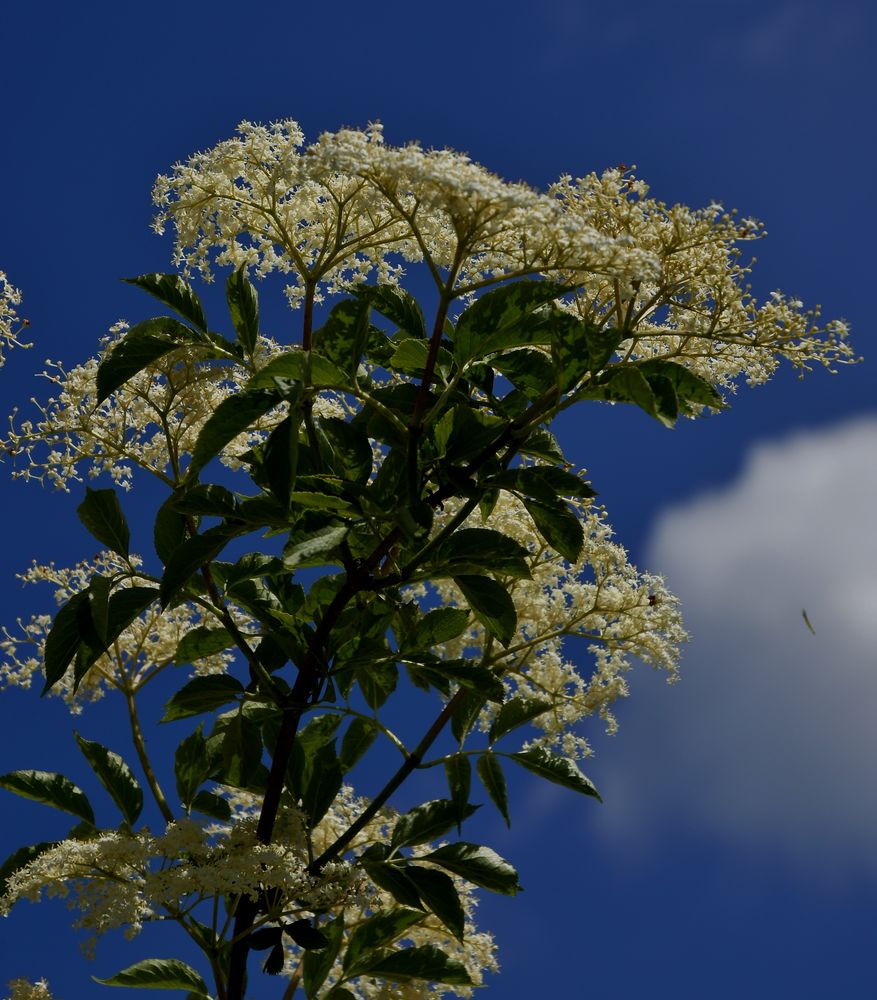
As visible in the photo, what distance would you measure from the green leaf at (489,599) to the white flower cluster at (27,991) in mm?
1598

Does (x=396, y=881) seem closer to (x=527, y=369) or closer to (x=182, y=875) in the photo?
(x=182, y=875)

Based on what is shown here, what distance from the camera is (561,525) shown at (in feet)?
9.98

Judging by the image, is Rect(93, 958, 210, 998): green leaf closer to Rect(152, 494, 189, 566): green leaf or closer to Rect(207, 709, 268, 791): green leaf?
Rect(207, 709, 268, 791): green leaf

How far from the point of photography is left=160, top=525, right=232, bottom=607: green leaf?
2.88 m

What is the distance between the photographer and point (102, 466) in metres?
3.80

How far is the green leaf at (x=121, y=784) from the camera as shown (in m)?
3.47

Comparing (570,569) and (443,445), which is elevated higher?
(570,569)

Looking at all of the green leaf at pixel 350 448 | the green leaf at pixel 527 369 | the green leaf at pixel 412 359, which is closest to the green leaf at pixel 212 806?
the green leaf at pixel 350 448

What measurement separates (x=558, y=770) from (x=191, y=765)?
3.32 feet

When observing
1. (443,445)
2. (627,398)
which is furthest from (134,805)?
(627,398)

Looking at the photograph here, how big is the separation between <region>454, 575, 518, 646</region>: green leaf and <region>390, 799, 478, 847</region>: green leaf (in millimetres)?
694

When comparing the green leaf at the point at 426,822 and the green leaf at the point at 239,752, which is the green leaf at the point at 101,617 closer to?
the green leaf at the point at 239,752

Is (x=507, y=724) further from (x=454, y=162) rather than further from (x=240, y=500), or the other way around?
(x=454, y=162)

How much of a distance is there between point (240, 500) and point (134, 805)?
100 cm
